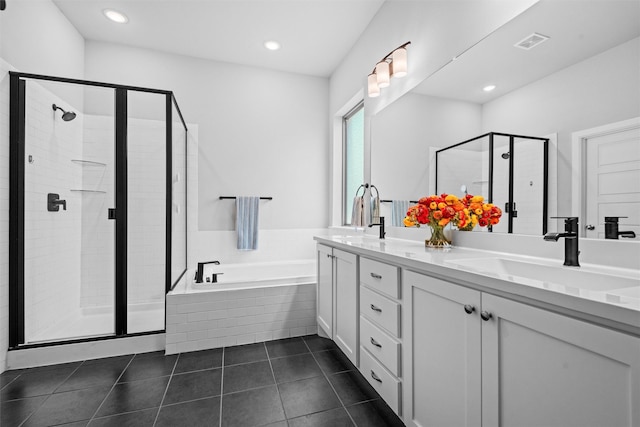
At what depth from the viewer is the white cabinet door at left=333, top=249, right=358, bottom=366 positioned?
169 cm

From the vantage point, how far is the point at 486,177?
4.92 feet

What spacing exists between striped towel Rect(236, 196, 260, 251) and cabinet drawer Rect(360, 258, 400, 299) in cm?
196

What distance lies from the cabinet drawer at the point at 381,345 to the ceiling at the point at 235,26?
2478mm

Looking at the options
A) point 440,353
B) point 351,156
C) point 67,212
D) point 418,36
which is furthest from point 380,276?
point 67,212

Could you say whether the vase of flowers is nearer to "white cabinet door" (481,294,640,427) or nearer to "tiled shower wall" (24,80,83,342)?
"white cabinet door" (481,294,640,427)

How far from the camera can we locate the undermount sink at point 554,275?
0.80 m

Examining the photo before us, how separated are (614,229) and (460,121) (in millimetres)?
879

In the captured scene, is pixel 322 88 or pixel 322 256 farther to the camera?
pixel 322 88

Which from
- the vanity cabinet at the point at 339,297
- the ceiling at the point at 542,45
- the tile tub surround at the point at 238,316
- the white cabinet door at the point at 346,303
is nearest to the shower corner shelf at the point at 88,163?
the tile tub surround at the point at 238,316

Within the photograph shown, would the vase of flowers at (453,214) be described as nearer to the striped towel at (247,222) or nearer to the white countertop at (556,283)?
the white countertop at (556,283)

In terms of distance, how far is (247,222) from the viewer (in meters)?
3.33

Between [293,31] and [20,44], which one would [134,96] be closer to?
[20,44]

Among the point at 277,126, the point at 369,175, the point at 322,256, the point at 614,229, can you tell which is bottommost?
the point at 322,256

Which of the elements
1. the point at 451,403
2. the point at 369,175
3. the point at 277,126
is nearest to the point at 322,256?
the point at 369,175
